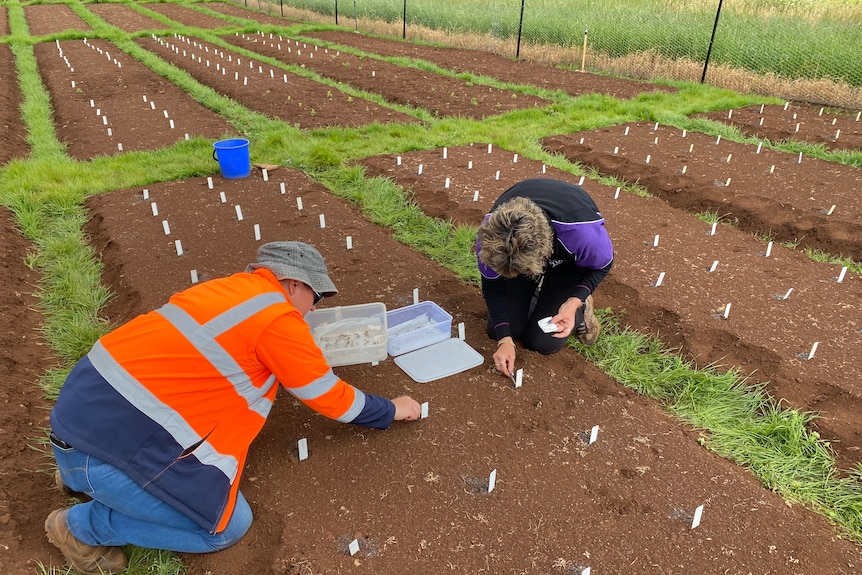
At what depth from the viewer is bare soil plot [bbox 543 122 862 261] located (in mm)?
4512

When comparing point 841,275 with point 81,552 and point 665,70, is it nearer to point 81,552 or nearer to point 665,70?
point 81,552

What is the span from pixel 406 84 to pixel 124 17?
14.4 metres

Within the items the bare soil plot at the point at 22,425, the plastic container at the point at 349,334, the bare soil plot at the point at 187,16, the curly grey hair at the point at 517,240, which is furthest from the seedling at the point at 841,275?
the bare soil plot at the point at 187,16

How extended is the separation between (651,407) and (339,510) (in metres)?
1.52

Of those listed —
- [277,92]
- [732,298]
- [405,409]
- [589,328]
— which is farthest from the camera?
[277,92]

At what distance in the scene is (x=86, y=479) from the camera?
177cm

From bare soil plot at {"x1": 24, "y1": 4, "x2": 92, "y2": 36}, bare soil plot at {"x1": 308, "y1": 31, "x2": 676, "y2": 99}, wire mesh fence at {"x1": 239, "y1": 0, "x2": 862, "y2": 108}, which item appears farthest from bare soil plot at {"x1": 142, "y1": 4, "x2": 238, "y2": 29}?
wire mesh fence at {"x1": 239, "y1": 0, "x2": 862, "y2": 108}

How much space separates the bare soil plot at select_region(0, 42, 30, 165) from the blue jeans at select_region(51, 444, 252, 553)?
17.3 ft

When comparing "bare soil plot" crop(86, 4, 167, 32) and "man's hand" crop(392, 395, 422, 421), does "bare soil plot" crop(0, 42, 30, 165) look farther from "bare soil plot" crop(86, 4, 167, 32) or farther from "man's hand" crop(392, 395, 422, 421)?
"bare soil plot" crop(86, 4, 167, 32)

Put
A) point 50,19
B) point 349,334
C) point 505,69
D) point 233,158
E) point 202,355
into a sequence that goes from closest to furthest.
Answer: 1. point 202,355
2. point 349,334
3. point 233,158
4. point 505,69
5. point 50,19

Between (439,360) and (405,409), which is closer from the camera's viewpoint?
(405,409)

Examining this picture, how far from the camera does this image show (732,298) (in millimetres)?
3502

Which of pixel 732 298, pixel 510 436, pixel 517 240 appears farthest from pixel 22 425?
pixel 732 298

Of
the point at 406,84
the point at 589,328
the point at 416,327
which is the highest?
the point at 406,84
